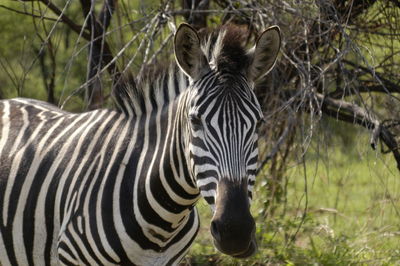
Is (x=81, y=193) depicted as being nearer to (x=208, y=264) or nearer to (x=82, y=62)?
(x=208, y=264)

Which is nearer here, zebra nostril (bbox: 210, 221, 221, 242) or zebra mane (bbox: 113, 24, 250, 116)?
zebra nostril (bbox: 210, 221, 221, 242)

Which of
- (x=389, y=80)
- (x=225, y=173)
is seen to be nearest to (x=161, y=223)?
(x=225, y=173)

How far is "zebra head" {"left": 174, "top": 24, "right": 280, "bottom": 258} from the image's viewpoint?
3.12 meters

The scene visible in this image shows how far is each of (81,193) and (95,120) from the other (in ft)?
1.61

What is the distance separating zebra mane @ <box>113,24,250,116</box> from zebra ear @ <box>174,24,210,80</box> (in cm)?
6

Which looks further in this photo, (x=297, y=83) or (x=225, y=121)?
(x=297, y=83)

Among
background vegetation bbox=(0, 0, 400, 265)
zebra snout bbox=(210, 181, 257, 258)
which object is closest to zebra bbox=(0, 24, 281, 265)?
zebra snout bbox=(210, 181, 257, 258)

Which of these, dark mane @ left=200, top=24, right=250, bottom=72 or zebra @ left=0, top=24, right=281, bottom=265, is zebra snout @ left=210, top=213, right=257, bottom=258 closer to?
zebra @ left=0, top=24, right=281, bottom=265

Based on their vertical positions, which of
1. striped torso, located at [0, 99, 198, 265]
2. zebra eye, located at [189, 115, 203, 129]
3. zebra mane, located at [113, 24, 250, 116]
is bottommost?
striped torso, located at [0, 99, 198, 265]

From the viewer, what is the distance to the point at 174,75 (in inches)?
151

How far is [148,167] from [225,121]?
0.61 meters

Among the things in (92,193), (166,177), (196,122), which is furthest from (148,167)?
(196,122)

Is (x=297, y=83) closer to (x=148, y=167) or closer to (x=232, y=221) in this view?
(x=148, y=167)

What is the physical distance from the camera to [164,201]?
3686 millimetres
